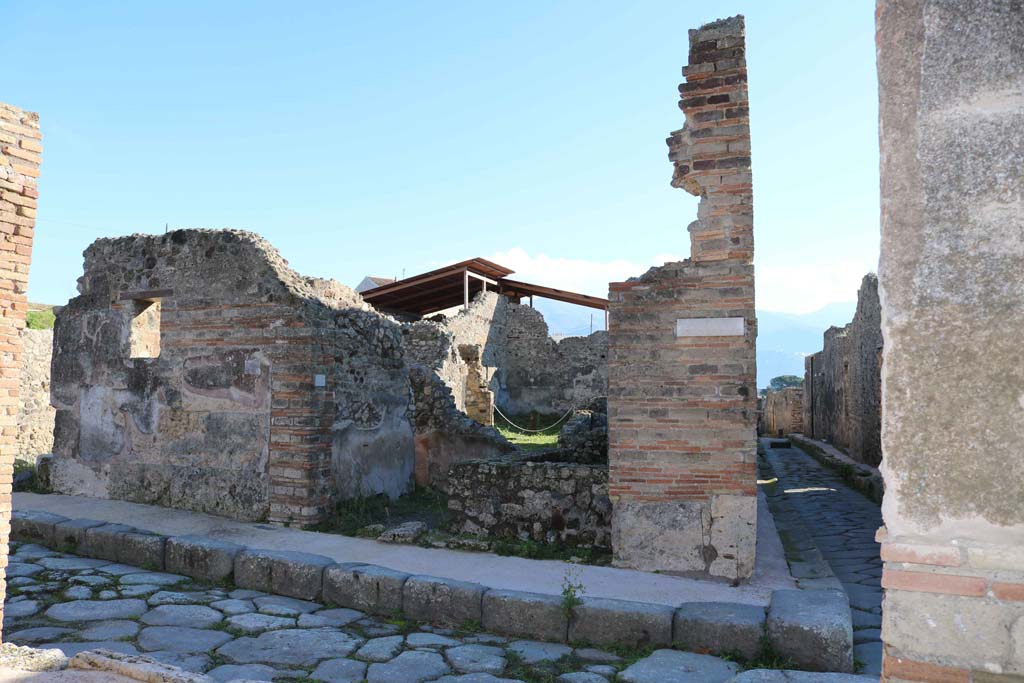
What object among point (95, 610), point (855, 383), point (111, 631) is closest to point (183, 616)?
point (111, 631)

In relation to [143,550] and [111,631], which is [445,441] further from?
[111,631]

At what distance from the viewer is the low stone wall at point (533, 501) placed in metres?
5.46

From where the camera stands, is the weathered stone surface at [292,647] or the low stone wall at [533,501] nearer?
the weathered stone surface at [292,647]

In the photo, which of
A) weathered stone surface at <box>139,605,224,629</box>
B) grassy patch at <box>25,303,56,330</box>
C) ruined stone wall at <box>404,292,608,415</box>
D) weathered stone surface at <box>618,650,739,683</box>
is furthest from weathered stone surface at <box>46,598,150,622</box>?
grassy patch at <box>25,303,56,330</box>

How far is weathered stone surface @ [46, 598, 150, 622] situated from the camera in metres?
4.46

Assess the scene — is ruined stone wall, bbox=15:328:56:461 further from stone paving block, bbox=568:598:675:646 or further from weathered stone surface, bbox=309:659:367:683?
stone paving block, bbox=568:598:675:646

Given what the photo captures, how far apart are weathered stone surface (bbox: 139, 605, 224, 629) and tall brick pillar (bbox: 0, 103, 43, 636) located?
0.90m

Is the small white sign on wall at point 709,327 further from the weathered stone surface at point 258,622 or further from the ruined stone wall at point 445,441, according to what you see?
the ruined stone wall at point 445,441

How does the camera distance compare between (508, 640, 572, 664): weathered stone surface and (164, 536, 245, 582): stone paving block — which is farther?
(164, 536, 245, 582): stone paving block

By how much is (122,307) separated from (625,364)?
5.49 metres

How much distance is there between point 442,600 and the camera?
14.9 ft

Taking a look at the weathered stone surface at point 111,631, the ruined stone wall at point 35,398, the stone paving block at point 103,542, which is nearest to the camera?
the weathered stone surface at point 111,631

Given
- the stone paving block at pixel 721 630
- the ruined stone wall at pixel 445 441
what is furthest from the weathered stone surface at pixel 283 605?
the ruined stone wall at pixel 445 441

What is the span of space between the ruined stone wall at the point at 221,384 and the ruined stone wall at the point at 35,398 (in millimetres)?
6284
